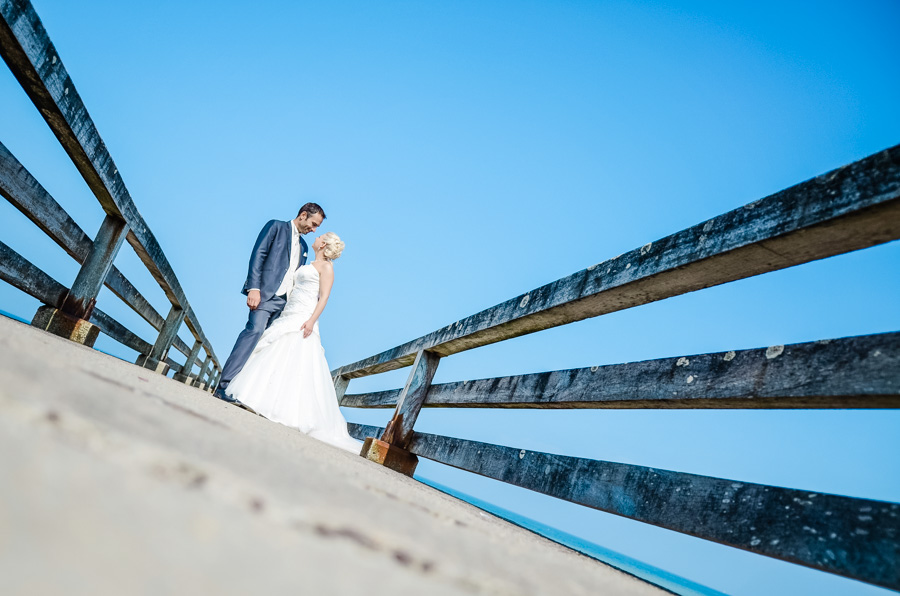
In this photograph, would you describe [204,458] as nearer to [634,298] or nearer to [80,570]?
[80,570]

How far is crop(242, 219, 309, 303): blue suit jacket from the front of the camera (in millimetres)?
4617

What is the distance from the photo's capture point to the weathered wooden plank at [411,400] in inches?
118

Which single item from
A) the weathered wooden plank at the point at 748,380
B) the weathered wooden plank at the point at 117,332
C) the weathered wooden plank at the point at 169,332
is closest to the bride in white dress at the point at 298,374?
the weathered wooden plank at the point at 117,332

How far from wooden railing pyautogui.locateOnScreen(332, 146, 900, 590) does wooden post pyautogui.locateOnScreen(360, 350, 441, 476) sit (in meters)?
0.84

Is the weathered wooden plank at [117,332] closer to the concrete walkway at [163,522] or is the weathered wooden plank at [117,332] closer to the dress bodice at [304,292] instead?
the dress bodice at [304,292]

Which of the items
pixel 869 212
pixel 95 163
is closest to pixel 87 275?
pixel 95 163

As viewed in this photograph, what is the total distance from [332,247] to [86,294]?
2379 mm

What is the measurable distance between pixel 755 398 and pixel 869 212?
50 cm

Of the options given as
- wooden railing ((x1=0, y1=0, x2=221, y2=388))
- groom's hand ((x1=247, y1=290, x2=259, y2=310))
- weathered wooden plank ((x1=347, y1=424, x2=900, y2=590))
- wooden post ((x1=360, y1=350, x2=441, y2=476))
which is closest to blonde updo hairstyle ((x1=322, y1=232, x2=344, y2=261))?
groom's hand ((x1=247, y1=290, x2=259, y2=310))

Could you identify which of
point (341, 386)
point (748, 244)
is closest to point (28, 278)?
point (748, 244)

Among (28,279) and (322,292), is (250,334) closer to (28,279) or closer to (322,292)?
(322,292)

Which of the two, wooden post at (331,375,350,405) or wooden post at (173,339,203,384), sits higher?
wooden post at (331,375,350,405)

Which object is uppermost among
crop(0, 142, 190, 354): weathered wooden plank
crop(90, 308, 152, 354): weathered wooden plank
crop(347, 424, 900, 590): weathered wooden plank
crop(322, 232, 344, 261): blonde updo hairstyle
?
crop(322, 232, 344, 261): blonde updo hairstyle

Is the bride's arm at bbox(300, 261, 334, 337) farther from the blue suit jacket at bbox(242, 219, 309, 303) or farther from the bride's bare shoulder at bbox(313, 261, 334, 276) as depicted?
the blue suit jacket at bbox(242, 219, 309, 303)
